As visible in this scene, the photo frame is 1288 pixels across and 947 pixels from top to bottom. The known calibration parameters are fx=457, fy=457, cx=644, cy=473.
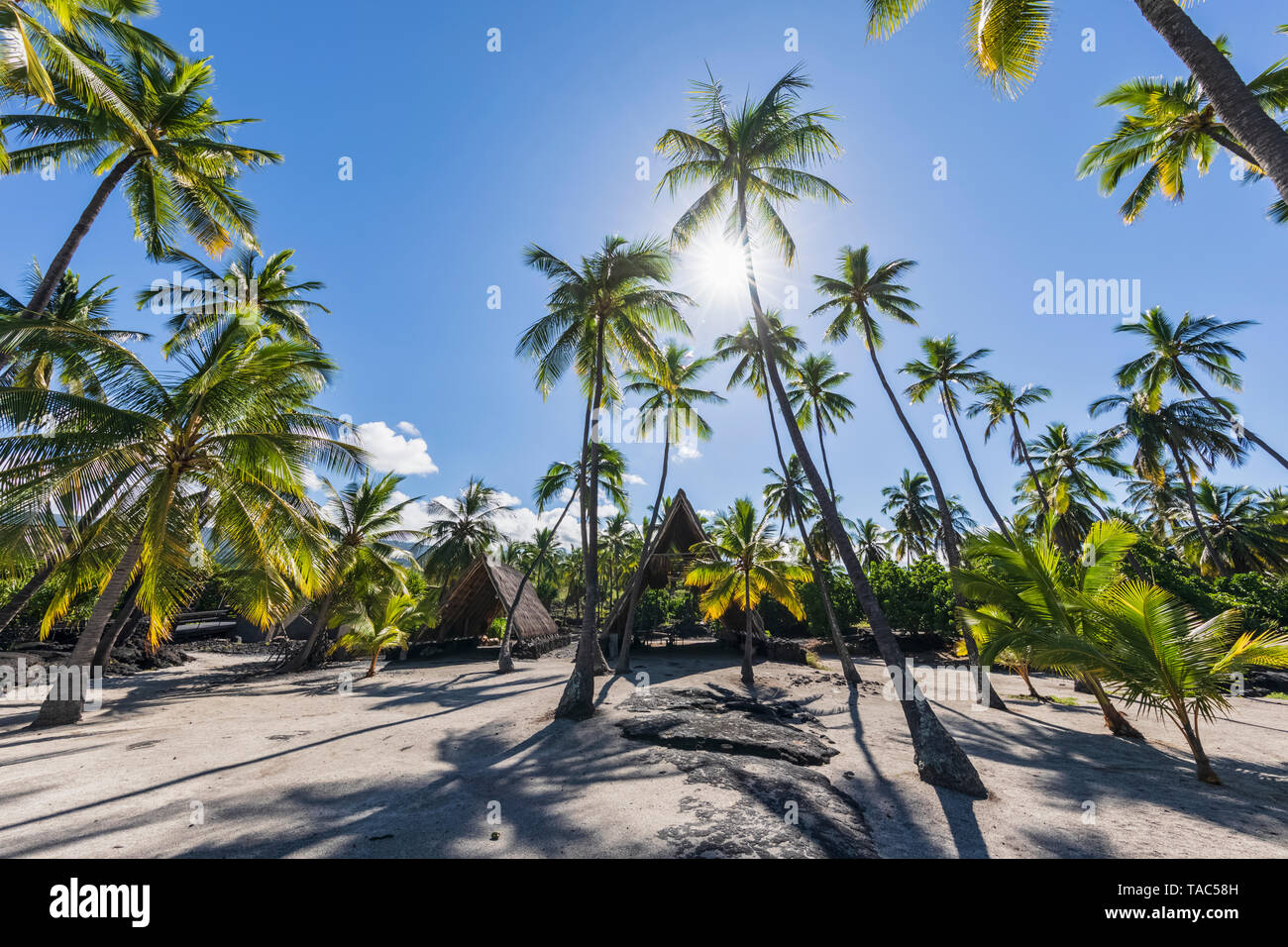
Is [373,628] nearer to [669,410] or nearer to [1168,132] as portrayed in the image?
[669,410]

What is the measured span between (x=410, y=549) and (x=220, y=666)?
918cm

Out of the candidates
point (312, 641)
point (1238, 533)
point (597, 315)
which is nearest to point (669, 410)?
point (597, 315)

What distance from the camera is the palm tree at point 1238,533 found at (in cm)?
2695

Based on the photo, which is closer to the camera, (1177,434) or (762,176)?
(762,176)

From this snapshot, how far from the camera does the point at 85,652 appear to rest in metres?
9.61

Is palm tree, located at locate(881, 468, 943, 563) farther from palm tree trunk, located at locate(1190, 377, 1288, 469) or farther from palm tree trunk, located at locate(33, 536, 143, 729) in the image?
palm tree trunk, located at locate(33, 536, 143, 729)

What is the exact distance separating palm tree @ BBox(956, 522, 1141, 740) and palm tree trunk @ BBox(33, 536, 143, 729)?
16.8 meters

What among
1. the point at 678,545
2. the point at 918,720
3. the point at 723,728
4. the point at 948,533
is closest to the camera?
the point at 918,720

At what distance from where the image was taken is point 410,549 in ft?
79.0

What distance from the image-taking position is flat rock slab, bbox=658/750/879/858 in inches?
163

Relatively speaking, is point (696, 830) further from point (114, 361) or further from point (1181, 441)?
point (1181, 441)

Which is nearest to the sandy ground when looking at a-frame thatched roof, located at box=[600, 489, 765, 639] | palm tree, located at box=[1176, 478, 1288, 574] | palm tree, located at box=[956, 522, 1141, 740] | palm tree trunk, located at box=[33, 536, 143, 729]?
palm tree trunk, located at box=[33, 536, 143, 729]

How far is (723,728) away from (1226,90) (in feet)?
35.3
